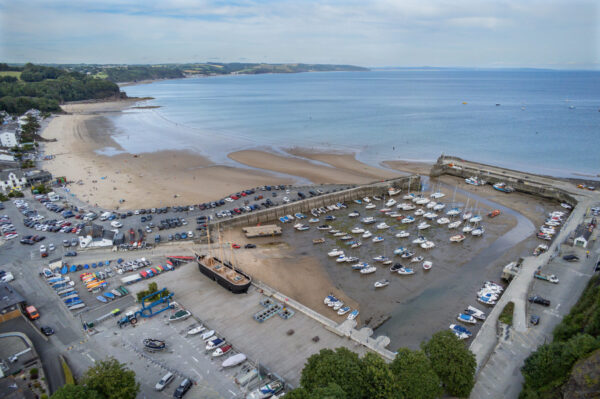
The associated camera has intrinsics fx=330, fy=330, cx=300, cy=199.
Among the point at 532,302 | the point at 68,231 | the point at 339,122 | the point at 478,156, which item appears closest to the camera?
the point at 532,302

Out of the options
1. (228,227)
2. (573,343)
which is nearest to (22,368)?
(228,227)

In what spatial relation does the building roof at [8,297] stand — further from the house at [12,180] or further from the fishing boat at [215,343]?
the house at [12,180]

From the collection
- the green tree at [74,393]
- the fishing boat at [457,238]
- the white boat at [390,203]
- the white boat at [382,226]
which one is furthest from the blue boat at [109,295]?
the white boat at [390,203]

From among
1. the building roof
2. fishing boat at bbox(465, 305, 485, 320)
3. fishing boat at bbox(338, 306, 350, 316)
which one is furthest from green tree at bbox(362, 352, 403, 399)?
the building roof

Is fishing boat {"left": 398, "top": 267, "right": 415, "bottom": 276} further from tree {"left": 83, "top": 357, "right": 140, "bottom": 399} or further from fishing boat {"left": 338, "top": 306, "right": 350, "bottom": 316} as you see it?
tree {"left": 83, "top": 357, "right": 140, "bottom": 399}

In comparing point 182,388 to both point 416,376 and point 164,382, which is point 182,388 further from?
point 416,376

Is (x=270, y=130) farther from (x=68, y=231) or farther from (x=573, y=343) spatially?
(x=573, y=343)
